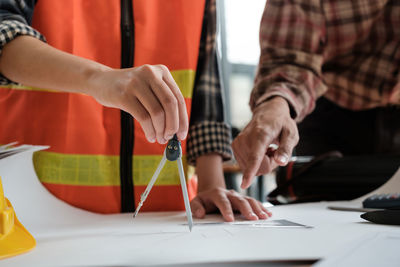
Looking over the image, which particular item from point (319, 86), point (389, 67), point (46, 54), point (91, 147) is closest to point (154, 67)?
point (46, 54)

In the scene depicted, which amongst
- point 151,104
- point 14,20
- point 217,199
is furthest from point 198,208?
point 14,20

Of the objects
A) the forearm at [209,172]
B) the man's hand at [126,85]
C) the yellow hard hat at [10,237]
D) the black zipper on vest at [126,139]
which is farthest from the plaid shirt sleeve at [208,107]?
the yellow hard hat at [10,237]

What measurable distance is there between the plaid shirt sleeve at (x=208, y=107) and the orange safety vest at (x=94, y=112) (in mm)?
32

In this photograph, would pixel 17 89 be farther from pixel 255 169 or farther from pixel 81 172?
pixel 255 169

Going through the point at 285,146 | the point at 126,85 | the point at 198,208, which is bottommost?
the point at 198,208

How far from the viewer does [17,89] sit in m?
0.76

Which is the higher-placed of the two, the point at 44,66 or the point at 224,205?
the point at 44,66

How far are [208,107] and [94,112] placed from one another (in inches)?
10.4

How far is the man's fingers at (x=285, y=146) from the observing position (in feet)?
2.07

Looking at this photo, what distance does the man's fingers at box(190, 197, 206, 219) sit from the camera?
0.63m

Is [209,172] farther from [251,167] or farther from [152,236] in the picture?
[152,236]

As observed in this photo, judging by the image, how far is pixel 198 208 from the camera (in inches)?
25.9

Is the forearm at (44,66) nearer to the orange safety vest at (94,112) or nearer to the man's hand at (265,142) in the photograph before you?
the orange safety vest at (94,112)

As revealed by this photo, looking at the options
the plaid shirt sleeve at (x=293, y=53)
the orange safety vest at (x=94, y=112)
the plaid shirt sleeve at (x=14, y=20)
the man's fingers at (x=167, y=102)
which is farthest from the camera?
the plaid shirt sleeve at (x=293, y=53)
